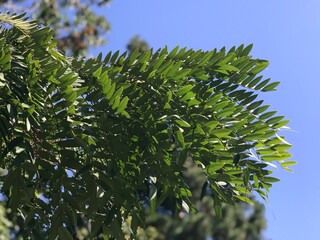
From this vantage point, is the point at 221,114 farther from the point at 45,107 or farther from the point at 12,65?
the point at 12,65

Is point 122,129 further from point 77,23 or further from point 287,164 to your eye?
point 77,23

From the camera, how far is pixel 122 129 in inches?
71.4

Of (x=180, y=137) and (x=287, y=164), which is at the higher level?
(x=287, y=164)

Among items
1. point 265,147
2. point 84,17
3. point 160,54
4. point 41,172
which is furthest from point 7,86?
point 84,17

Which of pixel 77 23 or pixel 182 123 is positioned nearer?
pixel 182 123

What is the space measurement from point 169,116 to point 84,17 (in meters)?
8.51

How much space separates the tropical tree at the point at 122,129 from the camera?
1.76 metres

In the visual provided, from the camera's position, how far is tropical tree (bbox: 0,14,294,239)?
1.76m

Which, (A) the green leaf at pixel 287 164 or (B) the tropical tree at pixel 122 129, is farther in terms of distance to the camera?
(A) the green leaf at pixel 287 164

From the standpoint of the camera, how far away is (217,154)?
1909 millimetres

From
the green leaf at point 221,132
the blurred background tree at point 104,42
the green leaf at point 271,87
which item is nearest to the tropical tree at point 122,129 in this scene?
the green leaf at point 221,132

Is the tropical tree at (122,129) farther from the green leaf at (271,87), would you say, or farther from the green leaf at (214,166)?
the green leaf at (271,87)

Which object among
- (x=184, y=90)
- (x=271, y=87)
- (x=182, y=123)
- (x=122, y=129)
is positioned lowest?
(x=122, y=129)

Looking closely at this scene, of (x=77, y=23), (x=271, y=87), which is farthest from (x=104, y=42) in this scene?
(x=271, y=87)
